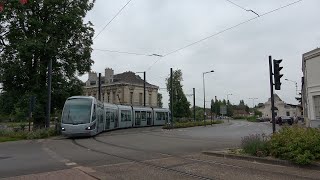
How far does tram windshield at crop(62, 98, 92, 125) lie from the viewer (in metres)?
30.8

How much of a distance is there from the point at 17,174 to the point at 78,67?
1214 inches

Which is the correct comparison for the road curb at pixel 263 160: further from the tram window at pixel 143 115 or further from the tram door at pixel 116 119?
the tram window at pixel 143 115

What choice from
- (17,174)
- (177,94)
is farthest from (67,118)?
(177,94)

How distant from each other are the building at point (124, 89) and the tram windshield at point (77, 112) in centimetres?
6590

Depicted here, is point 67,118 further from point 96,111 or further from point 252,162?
point 252,162

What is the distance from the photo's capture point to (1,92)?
40.0 meters

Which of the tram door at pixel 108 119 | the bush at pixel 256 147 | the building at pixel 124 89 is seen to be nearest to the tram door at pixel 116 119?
the tram door at pixel 108 119

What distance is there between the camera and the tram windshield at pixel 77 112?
30848 millimetres

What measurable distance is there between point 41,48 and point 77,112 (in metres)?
8.92

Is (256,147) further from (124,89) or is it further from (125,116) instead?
(124,89)

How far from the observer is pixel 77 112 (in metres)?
31.1

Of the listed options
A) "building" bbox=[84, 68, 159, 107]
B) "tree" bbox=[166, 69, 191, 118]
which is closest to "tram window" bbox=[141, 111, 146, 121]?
"tree" bbox=[166, 69, 191, 118]

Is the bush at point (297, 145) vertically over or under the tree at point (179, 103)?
under

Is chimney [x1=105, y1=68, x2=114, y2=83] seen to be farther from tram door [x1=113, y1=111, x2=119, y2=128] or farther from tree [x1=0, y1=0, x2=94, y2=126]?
tree [x1=0, y1=0, x2=94, y2=126]
